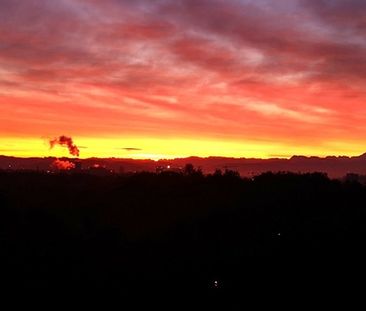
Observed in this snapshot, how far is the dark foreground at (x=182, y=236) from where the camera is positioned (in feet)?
116

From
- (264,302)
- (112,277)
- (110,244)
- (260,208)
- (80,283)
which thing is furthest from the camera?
(260,208)

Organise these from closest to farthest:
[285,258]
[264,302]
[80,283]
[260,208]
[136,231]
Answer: [264,302] → [80,283] → [285,258] → [136,231] → [260,208]

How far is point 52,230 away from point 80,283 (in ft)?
43.0

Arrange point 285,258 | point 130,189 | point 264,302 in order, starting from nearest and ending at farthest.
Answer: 1. point 264,302
2. point 285,258
3. point 130,189

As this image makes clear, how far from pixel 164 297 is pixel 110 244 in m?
14.8

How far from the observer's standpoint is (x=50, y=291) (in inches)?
1277

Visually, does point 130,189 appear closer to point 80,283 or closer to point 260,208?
point 260,208

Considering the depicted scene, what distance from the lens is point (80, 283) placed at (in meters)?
34.4

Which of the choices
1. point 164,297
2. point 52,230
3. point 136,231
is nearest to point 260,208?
point 136,231

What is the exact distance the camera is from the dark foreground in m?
35.4

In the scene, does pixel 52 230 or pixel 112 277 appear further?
pixel 52 230

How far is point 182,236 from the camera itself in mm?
47156

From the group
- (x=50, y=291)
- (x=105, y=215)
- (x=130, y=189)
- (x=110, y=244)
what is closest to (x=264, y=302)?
(x=50, y=291)

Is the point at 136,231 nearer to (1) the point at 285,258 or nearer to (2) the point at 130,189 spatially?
(1) the point at 285,258
